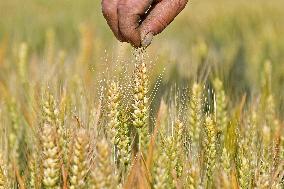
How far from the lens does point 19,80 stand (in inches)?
99.1

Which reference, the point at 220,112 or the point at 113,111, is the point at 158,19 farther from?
the point at 220,112

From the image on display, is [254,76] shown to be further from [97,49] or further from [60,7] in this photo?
[60,7]

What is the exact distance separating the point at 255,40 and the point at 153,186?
2.60 m

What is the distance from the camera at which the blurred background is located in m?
2.92

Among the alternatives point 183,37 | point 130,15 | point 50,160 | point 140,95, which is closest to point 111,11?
point 130,15

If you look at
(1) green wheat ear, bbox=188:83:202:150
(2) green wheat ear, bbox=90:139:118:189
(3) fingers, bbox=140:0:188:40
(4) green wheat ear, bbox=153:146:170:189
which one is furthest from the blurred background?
(2) green wheat ear, bbox=90:139:118:189

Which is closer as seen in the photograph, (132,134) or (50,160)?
(50,160)

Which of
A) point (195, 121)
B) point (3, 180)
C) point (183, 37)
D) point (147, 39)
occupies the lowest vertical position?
point (3, 180)

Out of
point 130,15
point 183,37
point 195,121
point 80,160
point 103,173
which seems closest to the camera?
point 103,173

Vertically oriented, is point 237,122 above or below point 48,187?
above

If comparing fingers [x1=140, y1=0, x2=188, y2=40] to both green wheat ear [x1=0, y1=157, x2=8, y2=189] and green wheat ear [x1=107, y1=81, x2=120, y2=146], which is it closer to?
green wheat ear [x1=107, y1=81, x2=120, y2=146]

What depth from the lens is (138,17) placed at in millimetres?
1548

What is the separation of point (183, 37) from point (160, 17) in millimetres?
2696

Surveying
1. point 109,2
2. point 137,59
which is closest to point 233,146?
point 137,59
